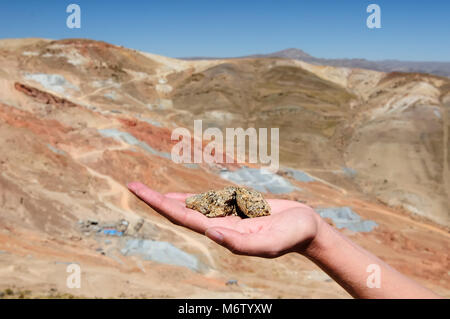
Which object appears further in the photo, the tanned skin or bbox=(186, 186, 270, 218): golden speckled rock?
bbox=(186, 186, 270, 218): golden speckled rock

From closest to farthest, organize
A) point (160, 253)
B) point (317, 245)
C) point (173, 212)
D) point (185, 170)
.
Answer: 1. point (317, 245)
2. point (173, 212)
3. point (160, 253)
4. point (185, 170)

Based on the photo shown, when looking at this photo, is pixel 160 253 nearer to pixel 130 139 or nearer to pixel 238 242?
pixel 238 242

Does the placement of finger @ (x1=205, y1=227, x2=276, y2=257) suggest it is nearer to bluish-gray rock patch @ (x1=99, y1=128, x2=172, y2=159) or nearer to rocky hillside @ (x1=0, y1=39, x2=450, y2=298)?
rocky hillside @ (x1=0, y1=39, x2=450, y2=298)

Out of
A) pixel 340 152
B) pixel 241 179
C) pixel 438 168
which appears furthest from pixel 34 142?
pixel 438 168

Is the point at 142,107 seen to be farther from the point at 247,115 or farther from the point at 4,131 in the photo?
the point at 4,131

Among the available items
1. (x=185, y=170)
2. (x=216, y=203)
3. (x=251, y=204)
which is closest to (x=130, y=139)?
(x=185, y=170)

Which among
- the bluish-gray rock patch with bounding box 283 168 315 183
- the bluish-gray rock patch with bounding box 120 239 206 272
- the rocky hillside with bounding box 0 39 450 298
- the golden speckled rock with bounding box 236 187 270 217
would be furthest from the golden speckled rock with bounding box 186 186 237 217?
the bluish-gray rock patch with bounding box 283 168 315 183

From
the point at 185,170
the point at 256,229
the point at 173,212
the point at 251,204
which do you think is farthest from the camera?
the point at 185,170
